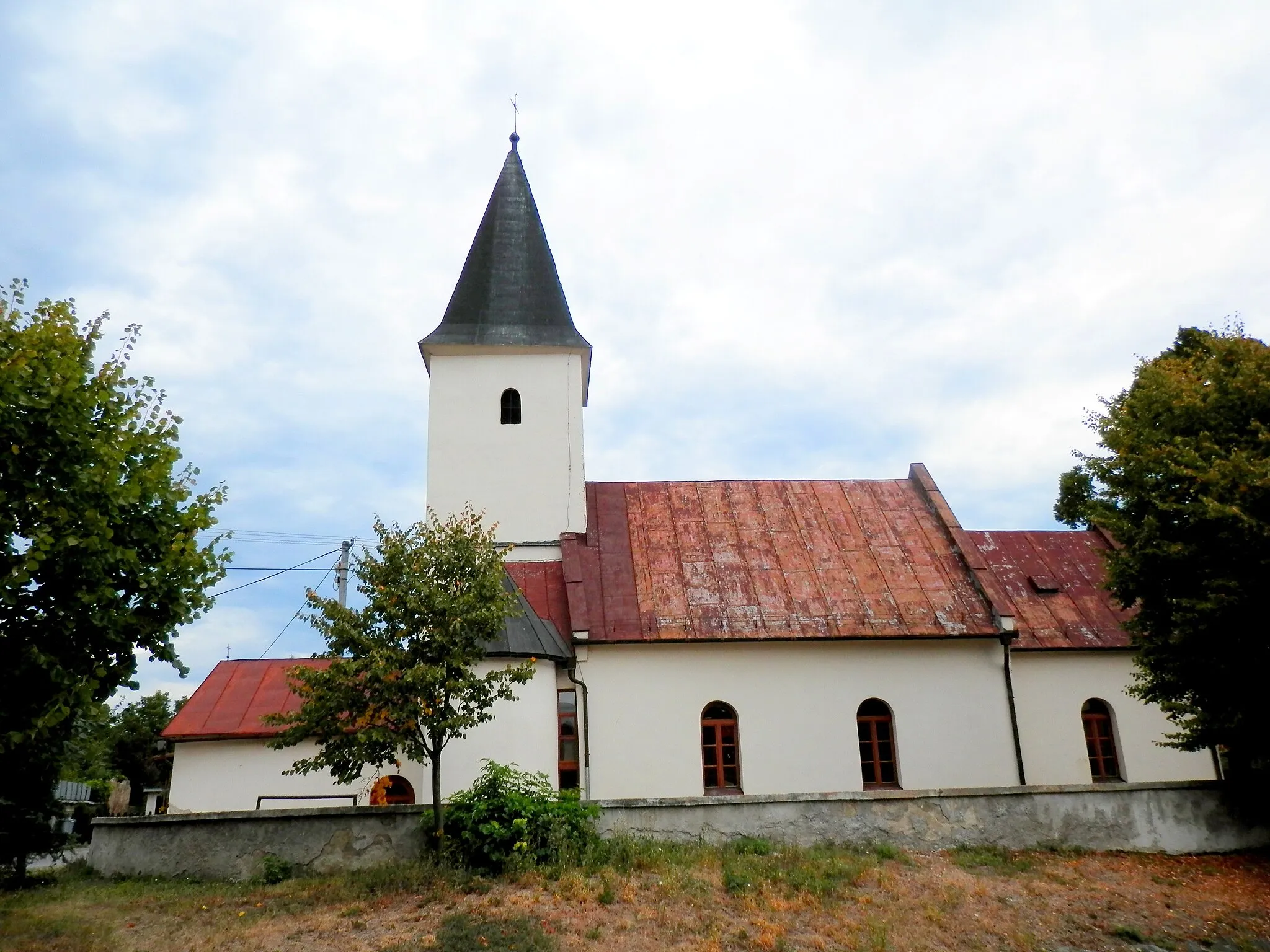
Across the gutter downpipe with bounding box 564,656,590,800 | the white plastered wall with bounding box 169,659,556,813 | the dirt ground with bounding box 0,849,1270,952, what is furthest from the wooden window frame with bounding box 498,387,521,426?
the dirt ground with bounding box 0,849,1270,952

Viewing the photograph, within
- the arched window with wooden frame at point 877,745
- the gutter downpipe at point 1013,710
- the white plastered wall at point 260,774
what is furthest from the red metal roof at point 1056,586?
the white plastered wall at point 260,774

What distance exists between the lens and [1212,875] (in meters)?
13.7

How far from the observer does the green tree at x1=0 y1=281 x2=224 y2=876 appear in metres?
9.05

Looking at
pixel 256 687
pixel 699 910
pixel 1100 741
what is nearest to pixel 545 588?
pixel 256 687

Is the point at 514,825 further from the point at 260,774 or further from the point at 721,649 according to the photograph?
the point at 260,774

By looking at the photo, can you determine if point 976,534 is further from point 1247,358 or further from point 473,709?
point 473,709

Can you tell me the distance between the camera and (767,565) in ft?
69.3

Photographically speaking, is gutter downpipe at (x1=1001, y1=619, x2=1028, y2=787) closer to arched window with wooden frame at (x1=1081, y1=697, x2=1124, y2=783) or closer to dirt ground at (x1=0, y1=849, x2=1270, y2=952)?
Result: arched window with wooden frame at (x1=1081, y1=697, x2=1124, y2=783)

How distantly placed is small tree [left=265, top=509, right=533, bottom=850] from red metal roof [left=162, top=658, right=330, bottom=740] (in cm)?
524

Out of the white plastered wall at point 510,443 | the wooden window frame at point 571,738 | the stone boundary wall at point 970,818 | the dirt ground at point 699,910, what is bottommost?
the dirt ground at point 699,910

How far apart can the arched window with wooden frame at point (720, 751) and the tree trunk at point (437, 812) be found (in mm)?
6275

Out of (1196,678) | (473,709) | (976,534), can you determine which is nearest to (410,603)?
(473,709)

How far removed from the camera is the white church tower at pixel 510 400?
2230 cm

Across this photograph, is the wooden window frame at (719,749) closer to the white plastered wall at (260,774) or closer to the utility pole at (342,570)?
the white plastered wall at (260,774)
